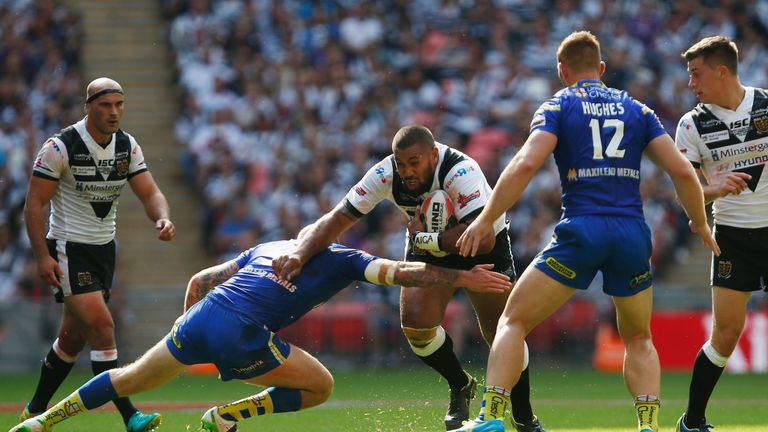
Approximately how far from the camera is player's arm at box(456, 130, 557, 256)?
273 inches

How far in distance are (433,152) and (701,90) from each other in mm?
2027

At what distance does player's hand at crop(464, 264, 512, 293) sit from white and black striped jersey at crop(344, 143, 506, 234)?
1064mm

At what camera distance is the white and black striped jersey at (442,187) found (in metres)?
8.19

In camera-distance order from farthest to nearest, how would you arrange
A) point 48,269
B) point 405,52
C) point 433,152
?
point 405,52, point 48,269, point 433,152

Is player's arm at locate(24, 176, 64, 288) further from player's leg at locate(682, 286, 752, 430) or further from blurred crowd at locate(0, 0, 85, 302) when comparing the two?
blurred crowd at locate(0, 0, 85, 302)

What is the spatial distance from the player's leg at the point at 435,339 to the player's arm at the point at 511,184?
1728mm

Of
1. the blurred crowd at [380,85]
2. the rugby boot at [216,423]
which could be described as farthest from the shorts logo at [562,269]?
the blurred crowd at [380,85]

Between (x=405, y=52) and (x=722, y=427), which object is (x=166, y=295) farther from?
(x=722, y=427)

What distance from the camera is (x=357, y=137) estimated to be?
62.5ft

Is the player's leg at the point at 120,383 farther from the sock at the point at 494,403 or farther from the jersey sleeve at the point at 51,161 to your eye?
the jersey sleeve at the point at 51,161

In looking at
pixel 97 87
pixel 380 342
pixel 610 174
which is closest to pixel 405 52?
pixel 380 342

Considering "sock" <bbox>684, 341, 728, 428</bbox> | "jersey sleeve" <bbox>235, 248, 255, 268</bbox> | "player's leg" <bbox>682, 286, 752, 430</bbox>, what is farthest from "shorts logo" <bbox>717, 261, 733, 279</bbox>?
"jersey sleeve" <bbox>235, 248, 255, 268</bbox>

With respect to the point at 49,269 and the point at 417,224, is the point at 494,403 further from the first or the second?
the point at 49,269

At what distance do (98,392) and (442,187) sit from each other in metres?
2.77
